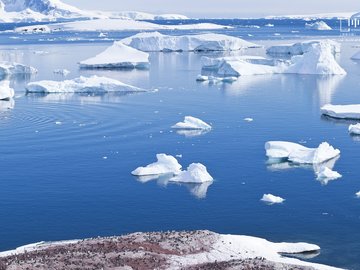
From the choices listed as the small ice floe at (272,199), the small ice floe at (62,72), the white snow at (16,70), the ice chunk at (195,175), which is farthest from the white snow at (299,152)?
the white snow at (16,70)

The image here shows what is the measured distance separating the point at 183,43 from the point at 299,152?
62.2 meters

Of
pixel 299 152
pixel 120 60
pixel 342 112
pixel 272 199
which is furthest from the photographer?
pixel 120 60

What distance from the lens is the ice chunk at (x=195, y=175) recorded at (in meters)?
27.2

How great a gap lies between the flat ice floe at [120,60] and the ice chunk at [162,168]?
4022 cm

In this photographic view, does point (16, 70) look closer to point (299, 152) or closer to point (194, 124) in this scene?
point (194, 124)

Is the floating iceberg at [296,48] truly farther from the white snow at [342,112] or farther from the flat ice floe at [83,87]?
the white snow at [342,112]

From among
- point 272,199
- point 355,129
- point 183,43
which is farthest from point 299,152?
point 183,43

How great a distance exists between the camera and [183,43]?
91438mm

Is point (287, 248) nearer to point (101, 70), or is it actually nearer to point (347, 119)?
point (347, 119)

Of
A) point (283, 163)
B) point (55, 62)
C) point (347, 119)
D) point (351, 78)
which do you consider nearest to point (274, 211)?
point (283, 163)

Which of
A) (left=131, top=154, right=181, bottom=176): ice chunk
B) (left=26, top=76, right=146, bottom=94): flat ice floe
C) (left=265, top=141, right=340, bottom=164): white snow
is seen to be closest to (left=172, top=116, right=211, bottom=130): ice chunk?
(left=265, top=141, right=340, bottom=164): white snow

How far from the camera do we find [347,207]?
24.3 m

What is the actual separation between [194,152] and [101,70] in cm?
3814

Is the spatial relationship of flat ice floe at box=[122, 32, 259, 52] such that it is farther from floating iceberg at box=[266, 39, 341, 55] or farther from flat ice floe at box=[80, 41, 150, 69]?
flat ice floe at box=[80, 41, 150, 69]
